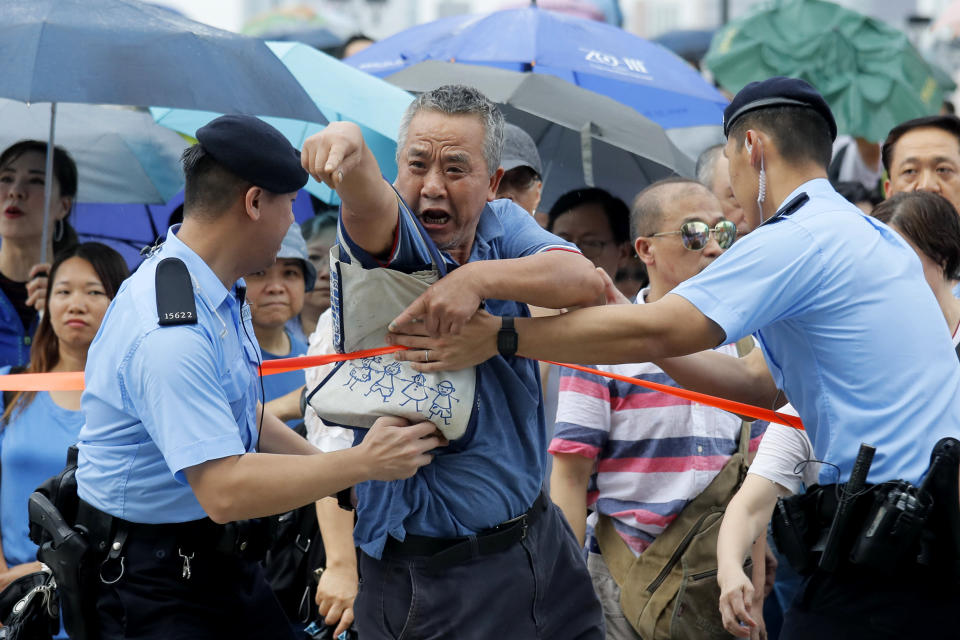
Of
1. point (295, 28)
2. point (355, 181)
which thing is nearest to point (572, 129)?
point (355, 181)

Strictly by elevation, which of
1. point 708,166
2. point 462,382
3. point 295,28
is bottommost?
point 462,382

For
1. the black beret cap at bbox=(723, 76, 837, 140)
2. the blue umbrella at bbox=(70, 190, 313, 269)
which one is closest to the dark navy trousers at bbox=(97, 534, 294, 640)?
the black beret cap at bbox=(723, 76, 837, 140)

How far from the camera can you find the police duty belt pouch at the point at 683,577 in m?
3.99

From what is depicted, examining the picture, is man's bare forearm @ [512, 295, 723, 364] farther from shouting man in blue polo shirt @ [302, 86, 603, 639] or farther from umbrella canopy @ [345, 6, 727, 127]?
umbrella canopy @ [345, 6, 727, 127]

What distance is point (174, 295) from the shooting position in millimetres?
3037

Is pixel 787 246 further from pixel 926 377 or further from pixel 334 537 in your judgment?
pixel 334 537

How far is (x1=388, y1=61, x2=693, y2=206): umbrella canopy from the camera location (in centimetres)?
589

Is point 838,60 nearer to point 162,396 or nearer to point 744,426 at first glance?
point 744,426

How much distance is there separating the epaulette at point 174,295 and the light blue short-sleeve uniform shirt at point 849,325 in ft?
4.37

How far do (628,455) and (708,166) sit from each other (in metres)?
2.11

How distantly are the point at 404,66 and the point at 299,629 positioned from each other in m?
3.95

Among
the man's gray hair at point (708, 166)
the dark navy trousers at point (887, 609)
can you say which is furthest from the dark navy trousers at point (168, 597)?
the man's gray hair at point (708, 166)

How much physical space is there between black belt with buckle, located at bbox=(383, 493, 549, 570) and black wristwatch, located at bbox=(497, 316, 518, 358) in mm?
495

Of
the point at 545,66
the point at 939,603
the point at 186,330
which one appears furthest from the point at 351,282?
the point at 545,66
